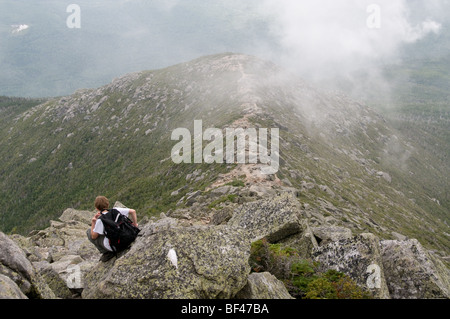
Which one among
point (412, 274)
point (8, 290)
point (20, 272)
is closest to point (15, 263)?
point (20, 272)

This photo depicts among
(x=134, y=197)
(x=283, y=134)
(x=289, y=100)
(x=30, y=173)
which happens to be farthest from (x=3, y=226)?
(x=289, y=100)

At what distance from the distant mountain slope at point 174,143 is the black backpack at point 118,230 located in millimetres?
39771

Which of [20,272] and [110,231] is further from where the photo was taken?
[110,231]

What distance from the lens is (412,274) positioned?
11750 millimetres

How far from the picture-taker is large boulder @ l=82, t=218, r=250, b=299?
8930mm

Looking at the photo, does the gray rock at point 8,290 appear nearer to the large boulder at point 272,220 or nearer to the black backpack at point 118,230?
the black backpack at point 118,230

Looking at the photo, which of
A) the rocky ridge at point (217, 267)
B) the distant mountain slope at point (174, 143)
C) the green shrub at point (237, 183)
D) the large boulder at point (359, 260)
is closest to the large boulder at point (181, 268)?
the rocky ridge at point (217, 267)

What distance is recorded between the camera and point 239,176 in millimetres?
41031

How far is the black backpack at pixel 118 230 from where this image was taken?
1139cm

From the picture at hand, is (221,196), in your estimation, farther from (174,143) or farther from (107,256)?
(174,143)

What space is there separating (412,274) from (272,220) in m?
6.57

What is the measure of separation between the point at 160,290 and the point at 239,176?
3246 centimetres

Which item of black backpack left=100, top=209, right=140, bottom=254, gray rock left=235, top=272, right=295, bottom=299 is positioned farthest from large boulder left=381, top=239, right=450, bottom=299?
black backpack left=100, top=209, right=140, bottom=254
